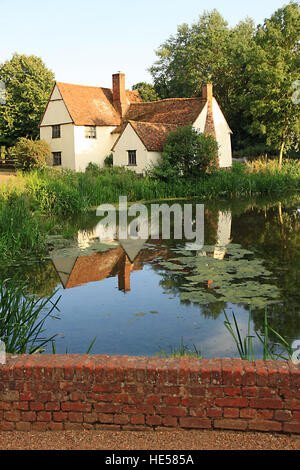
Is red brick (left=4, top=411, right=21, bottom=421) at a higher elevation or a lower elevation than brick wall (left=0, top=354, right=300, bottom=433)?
lower

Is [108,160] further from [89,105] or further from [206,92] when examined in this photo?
[206,92]

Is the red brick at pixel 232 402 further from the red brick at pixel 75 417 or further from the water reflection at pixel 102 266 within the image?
the water reflection at pixel 102 266

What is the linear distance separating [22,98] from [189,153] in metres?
33.6

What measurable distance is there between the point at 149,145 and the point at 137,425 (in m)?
33.1

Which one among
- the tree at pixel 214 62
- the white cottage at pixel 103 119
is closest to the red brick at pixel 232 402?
the white cottage at pixel 103 119

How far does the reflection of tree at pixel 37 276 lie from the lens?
979cm

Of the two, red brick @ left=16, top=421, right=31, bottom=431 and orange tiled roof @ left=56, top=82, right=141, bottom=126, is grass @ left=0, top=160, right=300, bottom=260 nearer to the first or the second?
red brick @ left=16, top=421, right=31, bottom=431

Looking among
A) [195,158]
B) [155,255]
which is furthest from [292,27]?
[155,255]

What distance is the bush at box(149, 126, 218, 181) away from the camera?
32.3m

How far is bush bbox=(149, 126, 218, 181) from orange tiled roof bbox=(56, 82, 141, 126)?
12.9m

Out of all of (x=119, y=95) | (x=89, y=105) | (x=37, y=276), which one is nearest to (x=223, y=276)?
(x=37, y=276)

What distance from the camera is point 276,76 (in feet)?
141

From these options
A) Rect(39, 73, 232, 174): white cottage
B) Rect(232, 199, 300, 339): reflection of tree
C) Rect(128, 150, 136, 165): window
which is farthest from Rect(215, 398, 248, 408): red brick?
Rect(39, 73, 232, 174): white cottage

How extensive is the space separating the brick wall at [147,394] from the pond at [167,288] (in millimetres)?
2178
